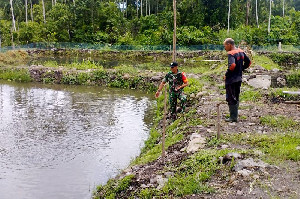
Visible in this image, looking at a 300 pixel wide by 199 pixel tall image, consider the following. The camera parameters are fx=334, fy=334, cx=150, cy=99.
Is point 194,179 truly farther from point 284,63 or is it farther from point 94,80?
point 284,63

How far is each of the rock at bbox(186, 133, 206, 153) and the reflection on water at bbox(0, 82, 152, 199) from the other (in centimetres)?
207

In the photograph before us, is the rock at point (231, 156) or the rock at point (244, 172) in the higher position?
the rock at point (231, 156)

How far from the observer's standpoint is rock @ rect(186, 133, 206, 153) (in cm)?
663

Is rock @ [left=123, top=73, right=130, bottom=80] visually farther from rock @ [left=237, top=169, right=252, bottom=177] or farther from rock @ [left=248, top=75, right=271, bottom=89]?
rock @ [left=237, top=169, right=252, bottom=177]

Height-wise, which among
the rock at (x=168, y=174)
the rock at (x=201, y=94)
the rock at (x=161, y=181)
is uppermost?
the rock at (x=201, y=94)

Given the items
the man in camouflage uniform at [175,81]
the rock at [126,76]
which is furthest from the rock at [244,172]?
the rock at [126,76]

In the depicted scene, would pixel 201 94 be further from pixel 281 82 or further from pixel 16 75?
pixel 16 75

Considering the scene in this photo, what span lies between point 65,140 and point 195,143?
497 cm

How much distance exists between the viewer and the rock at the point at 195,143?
21.8 feet

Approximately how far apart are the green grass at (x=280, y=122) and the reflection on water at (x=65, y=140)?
3553 millimetres

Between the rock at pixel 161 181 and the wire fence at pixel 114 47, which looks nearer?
the rock at pixel 161 181

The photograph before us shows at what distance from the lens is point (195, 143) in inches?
270

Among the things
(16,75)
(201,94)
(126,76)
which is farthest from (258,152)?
(16,75)

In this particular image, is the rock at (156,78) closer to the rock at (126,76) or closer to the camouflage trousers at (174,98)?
the rock at (126,76)
